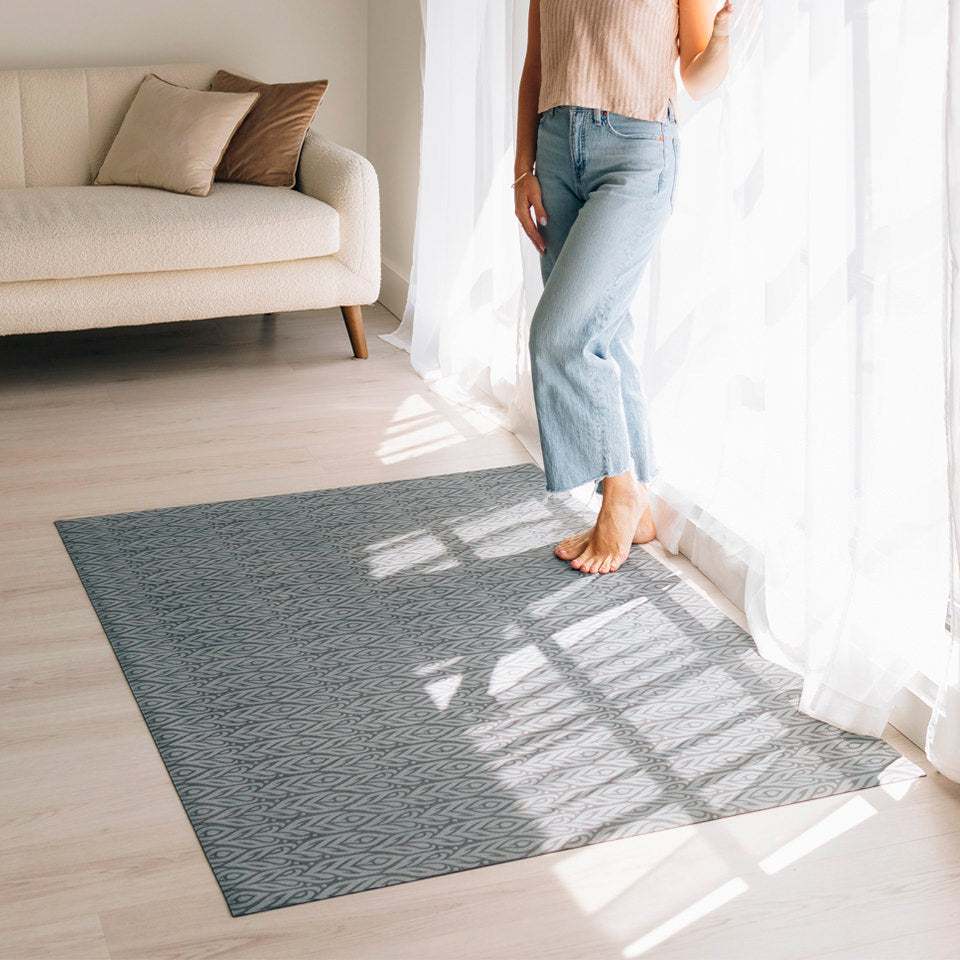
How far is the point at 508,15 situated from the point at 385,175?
1377 millimetres

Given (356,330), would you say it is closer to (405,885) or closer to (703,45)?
(703,45)

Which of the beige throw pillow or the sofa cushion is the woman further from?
the beige throw pillow

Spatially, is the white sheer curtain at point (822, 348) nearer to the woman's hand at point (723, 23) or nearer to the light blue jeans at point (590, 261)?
the woman's hand at point (723, 23)

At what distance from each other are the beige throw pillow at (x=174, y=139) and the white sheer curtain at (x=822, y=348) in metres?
1.63

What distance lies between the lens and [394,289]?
434 centimetres

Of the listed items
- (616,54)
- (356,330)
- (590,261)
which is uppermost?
(616,54)

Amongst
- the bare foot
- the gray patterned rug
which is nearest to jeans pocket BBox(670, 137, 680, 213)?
the bare foot

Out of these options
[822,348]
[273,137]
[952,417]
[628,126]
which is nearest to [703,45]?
[628,126]

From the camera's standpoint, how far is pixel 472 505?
2773mm

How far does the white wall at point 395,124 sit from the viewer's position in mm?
4016

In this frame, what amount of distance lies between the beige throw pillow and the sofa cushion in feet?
0.18

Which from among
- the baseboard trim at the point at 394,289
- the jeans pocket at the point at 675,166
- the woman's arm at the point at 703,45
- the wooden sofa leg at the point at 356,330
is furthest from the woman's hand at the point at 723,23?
the baseboard trim at the point at 394,289

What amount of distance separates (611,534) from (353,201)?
1.55 m

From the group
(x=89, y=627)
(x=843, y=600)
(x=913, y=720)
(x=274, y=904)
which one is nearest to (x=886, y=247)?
(x=843, y=600)
